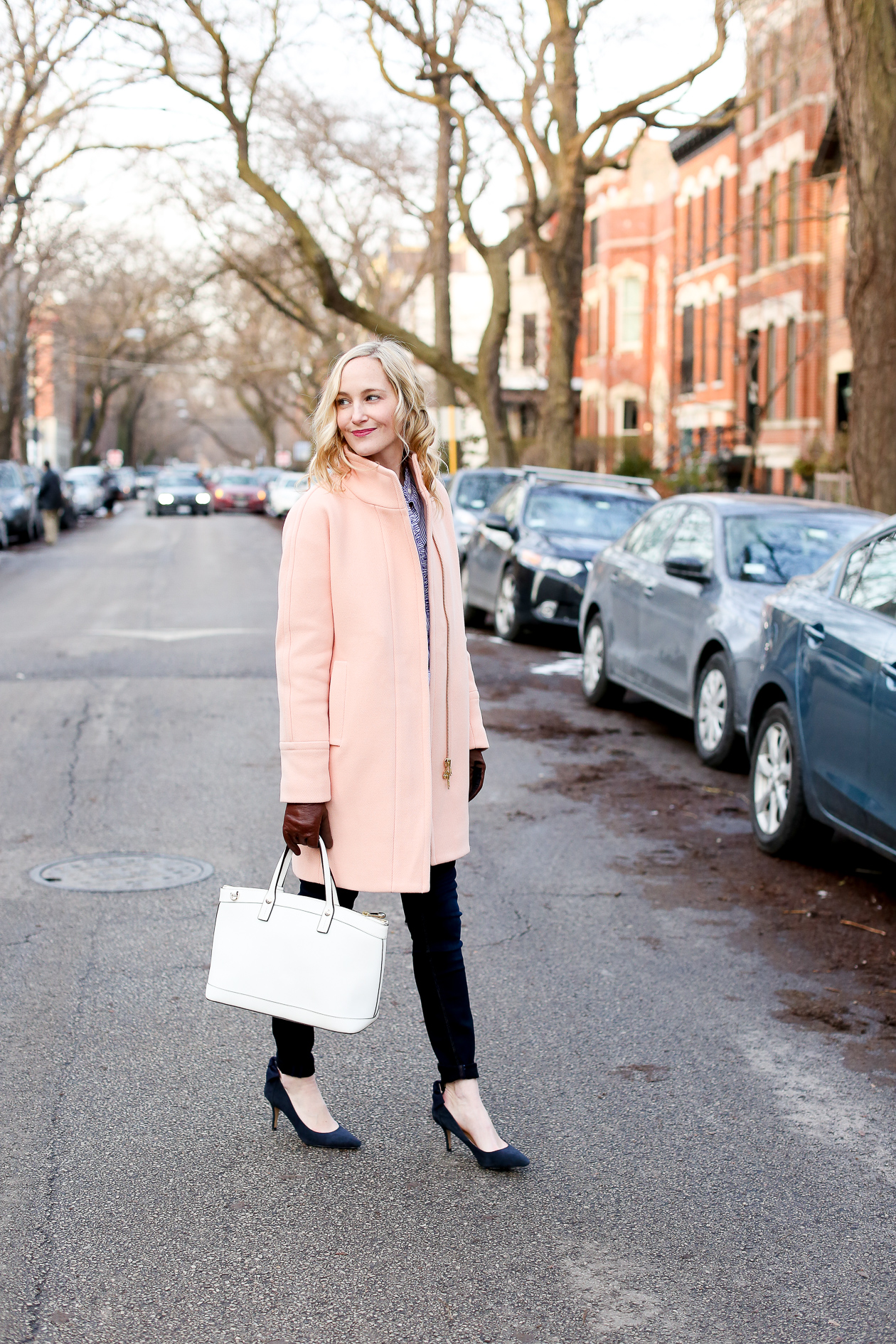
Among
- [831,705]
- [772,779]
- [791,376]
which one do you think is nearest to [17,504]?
[791,376]

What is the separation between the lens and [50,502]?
32.2 meters

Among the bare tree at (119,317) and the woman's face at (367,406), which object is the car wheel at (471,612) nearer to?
the woman's face at (367,406)

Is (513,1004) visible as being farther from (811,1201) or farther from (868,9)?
(868,9)

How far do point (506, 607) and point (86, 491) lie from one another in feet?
126

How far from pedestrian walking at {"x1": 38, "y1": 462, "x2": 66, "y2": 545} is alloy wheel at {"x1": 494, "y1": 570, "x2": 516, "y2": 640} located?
60.8ft

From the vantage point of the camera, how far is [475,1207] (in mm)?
3611

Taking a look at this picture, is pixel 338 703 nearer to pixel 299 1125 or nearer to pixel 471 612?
pixel 299 1125

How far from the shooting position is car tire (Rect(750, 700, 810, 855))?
6758 millimetres

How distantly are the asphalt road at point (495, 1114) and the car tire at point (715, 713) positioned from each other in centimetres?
101

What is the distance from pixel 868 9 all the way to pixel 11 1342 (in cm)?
1210

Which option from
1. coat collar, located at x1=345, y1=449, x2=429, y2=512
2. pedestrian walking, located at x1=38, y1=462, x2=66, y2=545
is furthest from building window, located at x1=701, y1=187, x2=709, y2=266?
coat collar, located at x1=345, y1=449, x2=429, y2=512

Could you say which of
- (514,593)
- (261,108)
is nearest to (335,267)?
(261,108)

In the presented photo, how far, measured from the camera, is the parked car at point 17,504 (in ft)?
96.2

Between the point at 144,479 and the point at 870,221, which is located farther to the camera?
the point at 144,479
